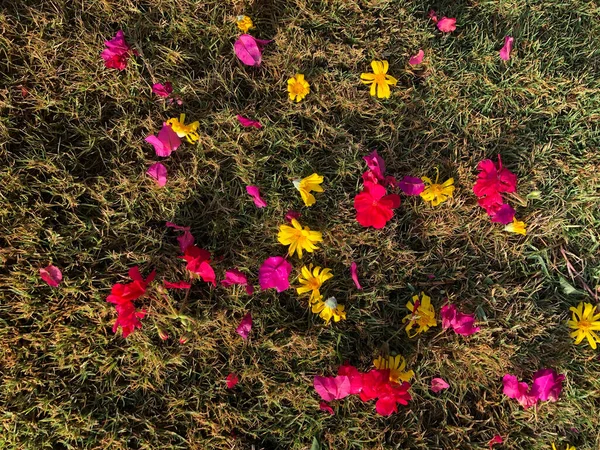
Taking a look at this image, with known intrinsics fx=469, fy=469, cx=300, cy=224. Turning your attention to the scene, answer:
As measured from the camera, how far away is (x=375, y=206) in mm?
2010

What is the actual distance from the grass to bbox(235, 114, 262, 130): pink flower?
0.04 m

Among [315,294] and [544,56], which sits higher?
[544,56]

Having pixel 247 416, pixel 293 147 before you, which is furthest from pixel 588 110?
pixel 247 416

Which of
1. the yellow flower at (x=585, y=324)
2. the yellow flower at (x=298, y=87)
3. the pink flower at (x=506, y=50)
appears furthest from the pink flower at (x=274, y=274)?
the pink flower at (x=506, y=50)

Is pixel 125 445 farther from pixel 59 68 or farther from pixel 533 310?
pixel 533 310

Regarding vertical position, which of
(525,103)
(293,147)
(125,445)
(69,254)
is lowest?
(125,445)

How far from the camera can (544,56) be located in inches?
93.7

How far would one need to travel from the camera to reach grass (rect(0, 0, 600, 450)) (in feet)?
6.57

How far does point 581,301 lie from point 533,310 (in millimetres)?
246

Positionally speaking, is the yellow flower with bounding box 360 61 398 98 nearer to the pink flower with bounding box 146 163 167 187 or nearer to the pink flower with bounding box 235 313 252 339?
the pink flower with bounding box 146 163 167 187

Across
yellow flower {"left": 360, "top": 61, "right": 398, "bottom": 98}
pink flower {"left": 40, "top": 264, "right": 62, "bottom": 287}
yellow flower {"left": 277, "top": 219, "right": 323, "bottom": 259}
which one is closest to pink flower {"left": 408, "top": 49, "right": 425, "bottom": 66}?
yellow flower {"left": 360, "top": 61, "right": 398, "bottom": 98}

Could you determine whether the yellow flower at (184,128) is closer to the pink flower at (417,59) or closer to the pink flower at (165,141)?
the pink flower at (165,141)

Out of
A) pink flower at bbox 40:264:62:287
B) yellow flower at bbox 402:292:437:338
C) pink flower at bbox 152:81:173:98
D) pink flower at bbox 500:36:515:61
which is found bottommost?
pink flower at bbox 40:264:62:287

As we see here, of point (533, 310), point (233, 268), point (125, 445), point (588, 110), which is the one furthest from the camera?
point (588, 110)
